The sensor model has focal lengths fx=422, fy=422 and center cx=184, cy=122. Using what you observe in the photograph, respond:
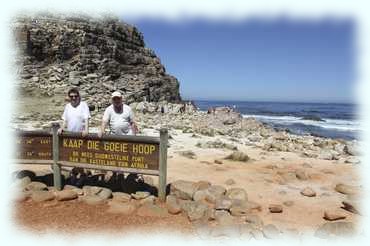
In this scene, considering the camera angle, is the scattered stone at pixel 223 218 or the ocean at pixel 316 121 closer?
the scattered stone at pixel 223 218

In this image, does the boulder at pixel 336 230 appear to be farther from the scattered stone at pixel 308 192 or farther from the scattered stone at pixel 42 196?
the scattered stone at pixel 42 196

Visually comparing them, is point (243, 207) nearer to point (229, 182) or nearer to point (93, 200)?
point (229, 182)

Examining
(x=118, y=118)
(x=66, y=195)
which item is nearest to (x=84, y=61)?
(x=118, y=118)

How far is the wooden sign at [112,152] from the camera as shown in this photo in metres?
7.51

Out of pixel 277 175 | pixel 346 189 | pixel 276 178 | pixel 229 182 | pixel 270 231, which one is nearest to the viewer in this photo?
pixel 270 231

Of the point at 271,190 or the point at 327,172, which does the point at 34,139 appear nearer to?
the point at 271,190

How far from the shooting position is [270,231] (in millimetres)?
6184

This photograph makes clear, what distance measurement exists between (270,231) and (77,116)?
410cm

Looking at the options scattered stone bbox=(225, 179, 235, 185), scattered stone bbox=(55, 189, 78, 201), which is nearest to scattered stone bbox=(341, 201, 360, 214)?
scattered stone bbox=(225, 179, 235, 185)

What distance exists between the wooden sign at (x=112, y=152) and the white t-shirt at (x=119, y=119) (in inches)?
11.1

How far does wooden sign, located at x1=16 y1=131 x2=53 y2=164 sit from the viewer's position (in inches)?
320

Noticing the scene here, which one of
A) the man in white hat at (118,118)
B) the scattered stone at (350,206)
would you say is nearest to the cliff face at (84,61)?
the man in white hat at (118,118)

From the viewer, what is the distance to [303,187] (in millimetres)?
9180

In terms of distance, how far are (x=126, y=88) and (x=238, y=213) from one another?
36003 millimetres
